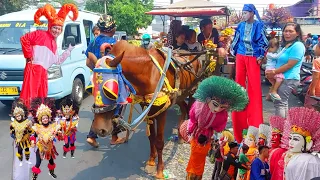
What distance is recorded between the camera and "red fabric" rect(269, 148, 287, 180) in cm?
246

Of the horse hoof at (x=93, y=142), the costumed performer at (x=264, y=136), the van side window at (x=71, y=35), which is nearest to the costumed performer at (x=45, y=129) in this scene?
the horse hoof at (x=93, y=142)

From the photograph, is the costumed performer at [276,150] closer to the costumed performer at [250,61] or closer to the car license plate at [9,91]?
the costumed performer at [250,61]

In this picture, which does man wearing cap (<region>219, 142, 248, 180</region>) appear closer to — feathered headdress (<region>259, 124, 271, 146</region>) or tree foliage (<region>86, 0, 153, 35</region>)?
feathered headdress (<region>259, 124, 271, 146</region>)

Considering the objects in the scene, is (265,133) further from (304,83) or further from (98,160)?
(304,83)

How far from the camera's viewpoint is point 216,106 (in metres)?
2.74

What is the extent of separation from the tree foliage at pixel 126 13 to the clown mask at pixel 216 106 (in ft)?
71.2

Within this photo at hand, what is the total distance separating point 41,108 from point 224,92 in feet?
5.60

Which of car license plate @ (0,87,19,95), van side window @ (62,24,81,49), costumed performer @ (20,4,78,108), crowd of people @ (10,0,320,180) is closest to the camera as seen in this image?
crowd of people @ (10,0,320,180)

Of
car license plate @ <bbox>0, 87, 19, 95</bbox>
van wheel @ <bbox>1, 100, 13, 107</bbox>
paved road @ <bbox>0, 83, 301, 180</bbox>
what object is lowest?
paved road @ <bbox>0, 83, 301, 180</bbox>

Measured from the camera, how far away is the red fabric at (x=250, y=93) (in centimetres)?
409

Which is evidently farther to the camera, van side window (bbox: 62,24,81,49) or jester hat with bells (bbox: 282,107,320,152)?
van side window (bbox: 62,24,81,49)

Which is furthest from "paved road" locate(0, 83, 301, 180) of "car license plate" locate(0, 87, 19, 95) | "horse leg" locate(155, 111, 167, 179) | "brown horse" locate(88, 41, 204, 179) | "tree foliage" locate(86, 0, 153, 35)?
"tree foliage" locate(86, 0, 153, 35)

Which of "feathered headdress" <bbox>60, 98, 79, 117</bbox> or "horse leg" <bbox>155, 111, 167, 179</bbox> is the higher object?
"feathered headdress" <bbox>60, 98, 79, 117</bbox>

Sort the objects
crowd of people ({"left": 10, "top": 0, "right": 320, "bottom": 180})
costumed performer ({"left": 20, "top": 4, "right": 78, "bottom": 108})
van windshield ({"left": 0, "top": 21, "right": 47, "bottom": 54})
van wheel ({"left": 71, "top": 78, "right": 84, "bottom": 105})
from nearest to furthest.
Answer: crowd of people ({"left": 10, "top": 0, "right": 320, "bottom": 180})
costumed performer ({"left": 20, "top": 4, "right": 78, "bottom": 108})
van windshield ({"left": 0, "top": 21, "right": 47, "bottom": 54})
van wheel ({"left": 71, "top": 78, "right": 84, "bottom": 105})
